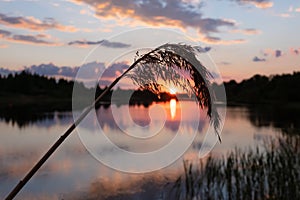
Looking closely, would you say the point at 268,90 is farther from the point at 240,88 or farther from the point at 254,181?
the point at 254,181

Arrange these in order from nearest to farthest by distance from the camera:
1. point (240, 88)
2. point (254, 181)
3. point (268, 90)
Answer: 1. point (254, 181)
2. point (268, 90)
3. point (240, 88)

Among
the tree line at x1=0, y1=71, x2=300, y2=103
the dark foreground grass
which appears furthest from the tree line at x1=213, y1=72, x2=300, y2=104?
the dark foreground grass

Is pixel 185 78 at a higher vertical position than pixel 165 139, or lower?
higher

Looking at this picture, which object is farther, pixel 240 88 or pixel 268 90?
pixel 240 88

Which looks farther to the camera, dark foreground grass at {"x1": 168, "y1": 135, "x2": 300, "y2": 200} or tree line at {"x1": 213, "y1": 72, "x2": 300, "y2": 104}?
tree line at {"x1": 213, "y1": 72, "x2": 300, "y2": 104}

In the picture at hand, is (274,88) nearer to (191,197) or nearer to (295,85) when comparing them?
(295,85)

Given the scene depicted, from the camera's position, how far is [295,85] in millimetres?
91625

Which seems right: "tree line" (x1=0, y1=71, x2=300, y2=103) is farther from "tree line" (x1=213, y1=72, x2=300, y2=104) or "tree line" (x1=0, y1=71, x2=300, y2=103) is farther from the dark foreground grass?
the dark foreground grass

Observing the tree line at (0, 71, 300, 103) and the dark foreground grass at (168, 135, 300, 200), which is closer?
the dark foreground grass at (168, 135, 300, 200)

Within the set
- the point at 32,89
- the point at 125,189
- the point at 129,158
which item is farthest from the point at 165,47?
the point at 32,89

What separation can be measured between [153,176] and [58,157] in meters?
6.97

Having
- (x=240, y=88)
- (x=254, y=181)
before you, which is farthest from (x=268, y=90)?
(x=254, y=181)

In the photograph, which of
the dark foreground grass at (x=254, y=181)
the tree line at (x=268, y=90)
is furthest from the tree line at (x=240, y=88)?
the dark foreground grass at (x=254, y=181)

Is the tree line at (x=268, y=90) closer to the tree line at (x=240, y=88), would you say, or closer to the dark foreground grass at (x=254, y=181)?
the tree line at (x=240, y=88)
